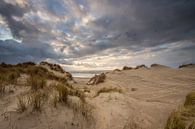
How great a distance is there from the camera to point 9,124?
302 cm

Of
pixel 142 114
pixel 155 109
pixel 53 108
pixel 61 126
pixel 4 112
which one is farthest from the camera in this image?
pixel 155 109

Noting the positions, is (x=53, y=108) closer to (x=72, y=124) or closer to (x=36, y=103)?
(x=36, y=103)

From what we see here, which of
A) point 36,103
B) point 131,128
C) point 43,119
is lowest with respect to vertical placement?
point 131,128

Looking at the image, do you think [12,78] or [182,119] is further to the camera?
[12,78]

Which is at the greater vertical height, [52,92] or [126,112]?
[52,92]

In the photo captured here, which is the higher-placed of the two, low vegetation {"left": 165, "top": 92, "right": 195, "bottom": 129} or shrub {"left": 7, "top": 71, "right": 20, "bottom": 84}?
shrub {"left": 7, "top": 71, "right": 20, "bottom": 84}

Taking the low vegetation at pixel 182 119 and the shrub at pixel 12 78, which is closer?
the low vegetation at pixel 182 119

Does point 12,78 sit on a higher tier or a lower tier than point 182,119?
higher

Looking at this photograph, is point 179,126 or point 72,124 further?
point 72,124

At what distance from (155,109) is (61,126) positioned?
2811mm

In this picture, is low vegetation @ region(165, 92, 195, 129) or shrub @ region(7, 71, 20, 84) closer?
low vegetation @ region(165, 92, 195, 129)

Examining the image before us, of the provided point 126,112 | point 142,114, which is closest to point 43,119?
point 126,112

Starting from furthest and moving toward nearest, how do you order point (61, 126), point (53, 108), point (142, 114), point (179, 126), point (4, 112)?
point (142, 114)
point (53, 108)
point (4, 112)
point (61, 126)
point (179, 126)

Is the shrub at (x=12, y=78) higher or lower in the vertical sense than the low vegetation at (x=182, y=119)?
higher
